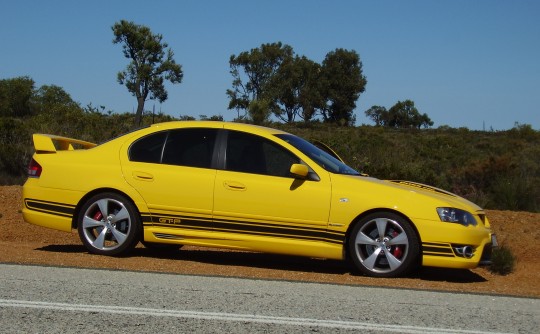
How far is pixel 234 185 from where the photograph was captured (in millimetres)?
8773

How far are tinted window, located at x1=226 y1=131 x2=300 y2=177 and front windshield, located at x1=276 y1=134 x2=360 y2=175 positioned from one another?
23cm

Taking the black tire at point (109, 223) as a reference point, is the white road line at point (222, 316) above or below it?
below

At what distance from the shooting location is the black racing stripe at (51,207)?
9172 mm

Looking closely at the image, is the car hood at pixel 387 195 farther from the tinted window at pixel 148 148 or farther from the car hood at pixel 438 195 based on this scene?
the tinted window at pixel 148 148

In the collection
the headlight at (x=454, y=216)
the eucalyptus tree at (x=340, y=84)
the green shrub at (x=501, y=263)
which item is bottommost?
the green shrub at (x=501, y=263)

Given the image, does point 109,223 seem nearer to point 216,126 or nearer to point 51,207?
point 51,207

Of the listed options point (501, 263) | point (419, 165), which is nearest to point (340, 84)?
point (419, 165)

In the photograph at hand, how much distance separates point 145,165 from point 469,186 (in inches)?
513

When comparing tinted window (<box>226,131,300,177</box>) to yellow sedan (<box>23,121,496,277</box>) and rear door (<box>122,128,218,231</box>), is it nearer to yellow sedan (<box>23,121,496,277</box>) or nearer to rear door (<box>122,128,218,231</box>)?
yellow sedan (<box>23,121,496,277</box>)

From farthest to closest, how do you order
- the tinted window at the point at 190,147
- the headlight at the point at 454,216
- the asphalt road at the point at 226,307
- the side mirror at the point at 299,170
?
Result: the tinted window at the point at 190,147 → the side mirror at the point at 299,170 → the headlight at the point at 454,216 → the asphalt road at the point at 226,307

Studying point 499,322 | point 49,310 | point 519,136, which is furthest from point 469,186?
point 519,136

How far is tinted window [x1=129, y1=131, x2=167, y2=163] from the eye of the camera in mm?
9203

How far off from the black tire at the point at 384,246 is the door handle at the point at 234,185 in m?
1.31

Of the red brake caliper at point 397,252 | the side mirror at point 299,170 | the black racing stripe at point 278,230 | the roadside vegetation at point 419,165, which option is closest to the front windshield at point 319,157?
the side mirror at point 299,170
